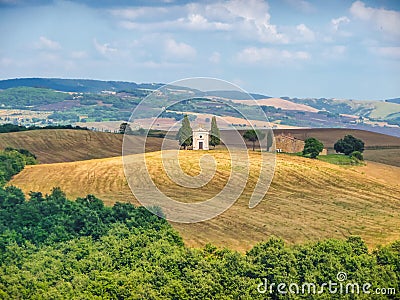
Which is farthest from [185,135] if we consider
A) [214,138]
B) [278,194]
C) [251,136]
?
[278,194]

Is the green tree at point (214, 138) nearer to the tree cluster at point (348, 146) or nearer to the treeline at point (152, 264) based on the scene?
the tree cluster at point (348, 146)

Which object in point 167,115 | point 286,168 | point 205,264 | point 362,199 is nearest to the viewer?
point 205,264

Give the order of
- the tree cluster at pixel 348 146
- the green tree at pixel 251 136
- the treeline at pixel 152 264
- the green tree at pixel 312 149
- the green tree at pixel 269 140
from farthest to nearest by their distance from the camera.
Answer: the tree cluster at pixel 348 146, the green tree at pixel 269 140, the green tree at pixel 251 136, the green tree at pixel 312 149, the treeline at pixel 152 264

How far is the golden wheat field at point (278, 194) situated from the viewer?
168 feet

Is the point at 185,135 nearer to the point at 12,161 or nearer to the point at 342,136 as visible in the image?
the point at 12,161

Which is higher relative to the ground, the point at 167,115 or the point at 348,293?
the point at 167,115

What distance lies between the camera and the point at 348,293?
3778 centimetres

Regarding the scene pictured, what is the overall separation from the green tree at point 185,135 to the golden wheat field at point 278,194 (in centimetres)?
315

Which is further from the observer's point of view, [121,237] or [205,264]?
[121,237]

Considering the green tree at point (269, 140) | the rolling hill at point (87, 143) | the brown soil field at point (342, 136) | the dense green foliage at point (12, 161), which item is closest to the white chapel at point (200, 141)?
the rolling hill at point (87, 143)

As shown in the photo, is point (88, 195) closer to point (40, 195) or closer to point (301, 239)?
point (40, 195)

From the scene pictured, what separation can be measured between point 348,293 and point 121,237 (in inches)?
671

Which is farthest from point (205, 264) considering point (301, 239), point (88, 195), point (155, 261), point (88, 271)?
point (88, 195)

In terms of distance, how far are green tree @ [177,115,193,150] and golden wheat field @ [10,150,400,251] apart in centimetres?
315
